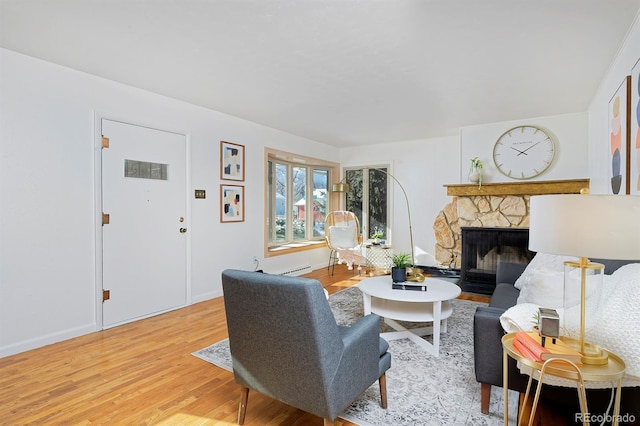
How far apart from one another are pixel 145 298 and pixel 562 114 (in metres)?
5.43

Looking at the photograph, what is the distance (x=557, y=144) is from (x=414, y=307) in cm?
319

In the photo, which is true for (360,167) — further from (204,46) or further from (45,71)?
(45,71)

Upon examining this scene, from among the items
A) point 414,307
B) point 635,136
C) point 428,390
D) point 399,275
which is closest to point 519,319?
point 428,390

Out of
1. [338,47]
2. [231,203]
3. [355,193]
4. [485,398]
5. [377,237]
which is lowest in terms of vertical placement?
[485,398]

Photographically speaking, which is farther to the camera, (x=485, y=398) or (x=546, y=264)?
(x=546, y=264)

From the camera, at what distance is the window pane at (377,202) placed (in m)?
6.31

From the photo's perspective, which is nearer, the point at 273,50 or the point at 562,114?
the point at 273,50

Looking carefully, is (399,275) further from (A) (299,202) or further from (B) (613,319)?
(A) (299,202)

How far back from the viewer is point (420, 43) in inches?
95.0

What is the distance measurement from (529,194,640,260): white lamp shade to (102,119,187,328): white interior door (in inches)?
137

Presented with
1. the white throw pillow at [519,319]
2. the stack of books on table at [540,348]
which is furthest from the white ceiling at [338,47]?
the stack of books on table at [540,348]

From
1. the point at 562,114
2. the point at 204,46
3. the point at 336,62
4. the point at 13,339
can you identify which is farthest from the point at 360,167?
the point at 13,339

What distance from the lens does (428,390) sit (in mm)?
2104

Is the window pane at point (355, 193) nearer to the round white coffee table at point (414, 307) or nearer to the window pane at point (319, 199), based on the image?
the window pane at point (319, 199)
